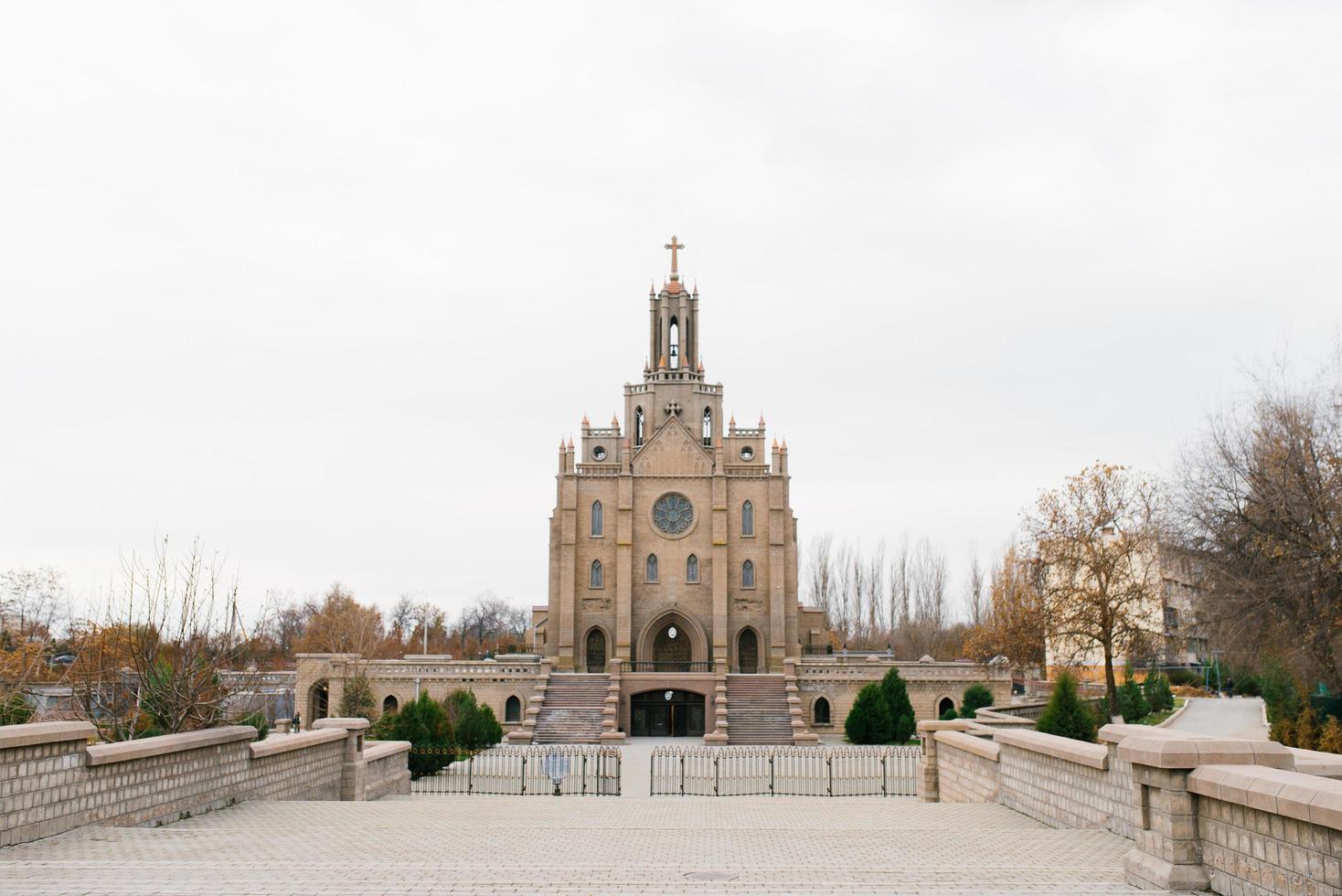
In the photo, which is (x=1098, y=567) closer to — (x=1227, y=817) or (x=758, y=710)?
(x=758, y=710)

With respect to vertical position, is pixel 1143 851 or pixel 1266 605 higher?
pixel 1266 605

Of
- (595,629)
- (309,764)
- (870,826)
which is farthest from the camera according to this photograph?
(595,629)

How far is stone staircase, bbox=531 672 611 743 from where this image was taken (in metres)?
Result: 44.3

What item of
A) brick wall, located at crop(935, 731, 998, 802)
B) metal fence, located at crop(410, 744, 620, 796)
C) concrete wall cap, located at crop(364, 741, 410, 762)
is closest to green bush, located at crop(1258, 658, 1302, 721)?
brick wall, located at crop(935, 731, 998, 802)

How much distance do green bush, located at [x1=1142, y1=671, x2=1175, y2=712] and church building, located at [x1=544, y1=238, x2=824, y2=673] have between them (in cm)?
1541

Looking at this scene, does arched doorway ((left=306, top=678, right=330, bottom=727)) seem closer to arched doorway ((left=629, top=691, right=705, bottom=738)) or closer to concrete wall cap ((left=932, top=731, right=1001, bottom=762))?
arched doorway ((left=629, top=691, right=705, bottom=738))

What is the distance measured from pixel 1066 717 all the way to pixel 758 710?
22.3 metres

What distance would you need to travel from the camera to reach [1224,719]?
1779 inches

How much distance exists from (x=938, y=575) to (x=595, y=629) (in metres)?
39.5

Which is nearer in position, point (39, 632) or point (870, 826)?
point (870, 826)

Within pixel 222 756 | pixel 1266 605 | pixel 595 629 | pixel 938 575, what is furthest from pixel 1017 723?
pixel 938 575

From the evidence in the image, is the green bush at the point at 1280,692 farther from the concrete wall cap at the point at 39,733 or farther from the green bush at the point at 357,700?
the green bush at the point at 357,700

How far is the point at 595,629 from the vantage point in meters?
55.4

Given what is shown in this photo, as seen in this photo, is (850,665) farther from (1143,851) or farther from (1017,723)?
(1143,851)
